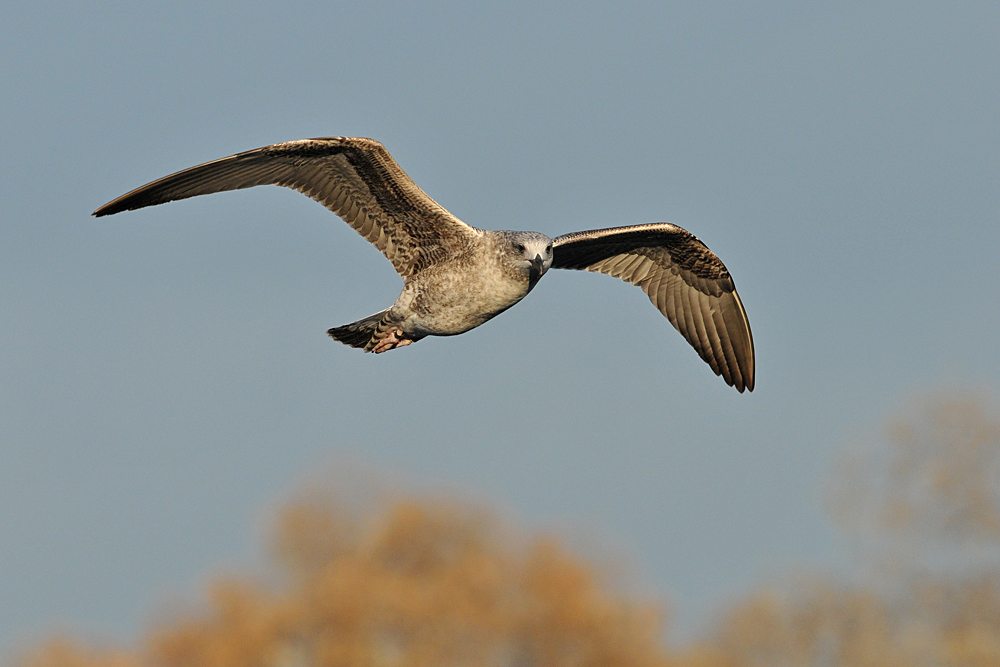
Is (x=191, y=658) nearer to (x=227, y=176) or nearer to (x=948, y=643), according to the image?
(x=948, y=643)

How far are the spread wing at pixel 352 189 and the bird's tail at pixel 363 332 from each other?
660mm

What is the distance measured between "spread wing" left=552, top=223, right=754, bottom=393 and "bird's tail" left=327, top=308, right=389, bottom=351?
265cm

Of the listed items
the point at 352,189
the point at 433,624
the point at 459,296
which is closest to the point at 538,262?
the point at 459,296

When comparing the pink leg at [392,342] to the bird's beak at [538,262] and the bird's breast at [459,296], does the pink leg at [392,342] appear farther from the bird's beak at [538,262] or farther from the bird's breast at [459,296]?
the bird's beak at [538,262]

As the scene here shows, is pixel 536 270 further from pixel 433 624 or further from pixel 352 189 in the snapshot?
pixel 433 624

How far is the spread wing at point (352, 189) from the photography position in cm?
1236

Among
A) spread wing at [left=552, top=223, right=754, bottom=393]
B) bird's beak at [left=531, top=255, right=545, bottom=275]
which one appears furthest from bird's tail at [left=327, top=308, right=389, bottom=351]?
spread wing at [left=552, top=223, right=754, bottom=393]

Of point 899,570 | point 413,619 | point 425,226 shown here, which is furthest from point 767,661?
point 425,226

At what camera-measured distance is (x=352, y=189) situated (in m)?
12.9

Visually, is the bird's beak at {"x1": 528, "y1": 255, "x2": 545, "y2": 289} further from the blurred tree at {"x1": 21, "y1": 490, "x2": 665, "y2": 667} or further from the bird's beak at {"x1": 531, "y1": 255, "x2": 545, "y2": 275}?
the blurred tree at {"x1": 21, "y1": 490, "x2": 665, "y2": 667}

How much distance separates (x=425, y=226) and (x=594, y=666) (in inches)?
999

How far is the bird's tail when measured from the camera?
13492mm

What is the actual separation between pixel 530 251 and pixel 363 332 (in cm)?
269

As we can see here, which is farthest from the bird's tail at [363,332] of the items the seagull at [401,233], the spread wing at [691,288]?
the spread wing at [691,288]
